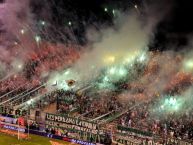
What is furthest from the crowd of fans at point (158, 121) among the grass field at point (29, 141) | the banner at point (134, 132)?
the grass field at point (29, 141)

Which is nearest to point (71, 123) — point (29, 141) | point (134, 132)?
point (29, 141)

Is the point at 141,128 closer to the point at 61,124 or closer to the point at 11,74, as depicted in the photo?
the point at 61,124

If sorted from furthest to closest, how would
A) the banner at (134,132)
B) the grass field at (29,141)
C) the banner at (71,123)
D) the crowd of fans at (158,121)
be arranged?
the grass field at (29,141)
the banner at (71,123)
the crowd of fans at (158,121)
the banner at (134,132)

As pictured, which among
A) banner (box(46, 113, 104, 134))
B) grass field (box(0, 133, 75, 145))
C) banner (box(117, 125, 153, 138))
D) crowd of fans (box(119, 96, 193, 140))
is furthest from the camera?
grass field (box(0, 133, 75, 145))

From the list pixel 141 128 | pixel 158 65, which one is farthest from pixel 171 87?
pixel 141 128

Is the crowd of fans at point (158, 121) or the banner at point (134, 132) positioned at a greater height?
the crowd of fans at point (158, 121)

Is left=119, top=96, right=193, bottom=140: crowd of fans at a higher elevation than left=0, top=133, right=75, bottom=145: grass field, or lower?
higher

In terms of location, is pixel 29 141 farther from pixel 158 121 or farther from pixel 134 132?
pixel 158 121

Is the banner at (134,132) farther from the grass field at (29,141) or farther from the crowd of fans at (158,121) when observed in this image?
the grass field at (29,141)

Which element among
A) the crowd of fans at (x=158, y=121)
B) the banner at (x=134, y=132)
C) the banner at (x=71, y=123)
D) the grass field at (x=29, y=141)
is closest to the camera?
the banner at (x=134, y=132)

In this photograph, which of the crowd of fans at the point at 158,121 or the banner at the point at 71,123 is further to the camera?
the banner at the point at 71,123

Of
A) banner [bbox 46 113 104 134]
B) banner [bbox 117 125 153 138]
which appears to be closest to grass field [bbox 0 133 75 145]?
banner [bbox 46 113 104 134]

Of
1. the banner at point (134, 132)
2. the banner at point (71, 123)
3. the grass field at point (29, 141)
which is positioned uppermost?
the banner at point (71, 123)

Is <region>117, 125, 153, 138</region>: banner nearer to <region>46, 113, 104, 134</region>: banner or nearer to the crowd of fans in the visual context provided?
the crowd of fans
